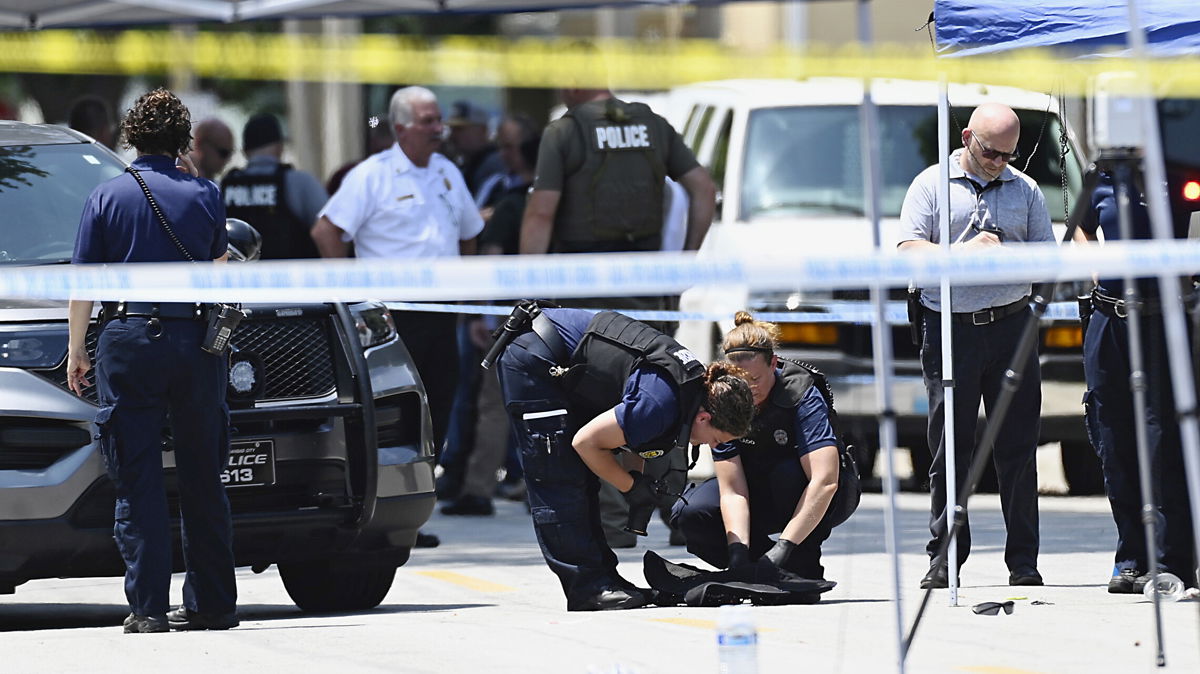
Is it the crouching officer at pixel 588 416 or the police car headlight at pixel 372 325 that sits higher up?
the police car headlight at pixel 372 325

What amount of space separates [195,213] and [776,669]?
2.44 m

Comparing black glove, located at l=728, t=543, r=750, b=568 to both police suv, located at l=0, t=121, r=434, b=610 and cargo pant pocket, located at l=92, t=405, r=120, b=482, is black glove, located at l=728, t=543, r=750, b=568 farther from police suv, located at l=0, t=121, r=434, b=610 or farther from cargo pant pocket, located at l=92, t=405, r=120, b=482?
cargo pant pocket, located at l=92, t=405, r=120, b=482

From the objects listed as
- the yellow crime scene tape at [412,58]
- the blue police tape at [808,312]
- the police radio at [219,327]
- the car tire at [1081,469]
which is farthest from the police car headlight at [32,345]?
the yellow crime scene tape at [412,58]

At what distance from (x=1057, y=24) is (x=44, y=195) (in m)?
3.73

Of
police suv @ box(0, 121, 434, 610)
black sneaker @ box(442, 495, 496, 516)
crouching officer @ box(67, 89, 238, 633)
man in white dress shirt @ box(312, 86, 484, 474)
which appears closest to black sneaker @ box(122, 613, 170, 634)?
crouching officer @ box(67, 89, 238, 633)

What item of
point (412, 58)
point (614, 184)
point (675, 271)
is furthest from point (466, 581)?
point (412, 58)

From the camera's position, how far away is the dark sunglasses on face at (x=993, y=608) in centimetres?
698

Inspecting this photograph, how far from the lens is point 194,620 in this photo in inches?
277

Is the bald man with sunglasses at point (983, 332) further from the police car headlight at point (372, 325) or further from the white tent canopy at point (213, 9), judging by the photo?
the white tent canopy at point (213, 9)

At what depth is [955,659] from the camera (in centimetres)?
610

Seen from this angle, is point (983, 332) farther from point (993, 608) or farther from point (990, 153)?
point (993, 608)

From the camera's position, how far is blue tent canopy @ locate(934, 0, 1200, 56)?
701 centimetres

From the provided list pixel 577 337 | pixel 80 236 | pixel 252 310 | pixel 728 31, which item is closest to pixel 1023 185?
pixel 577 337

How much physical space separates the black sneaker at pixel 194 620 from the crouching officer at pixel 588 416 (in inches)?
44.3
